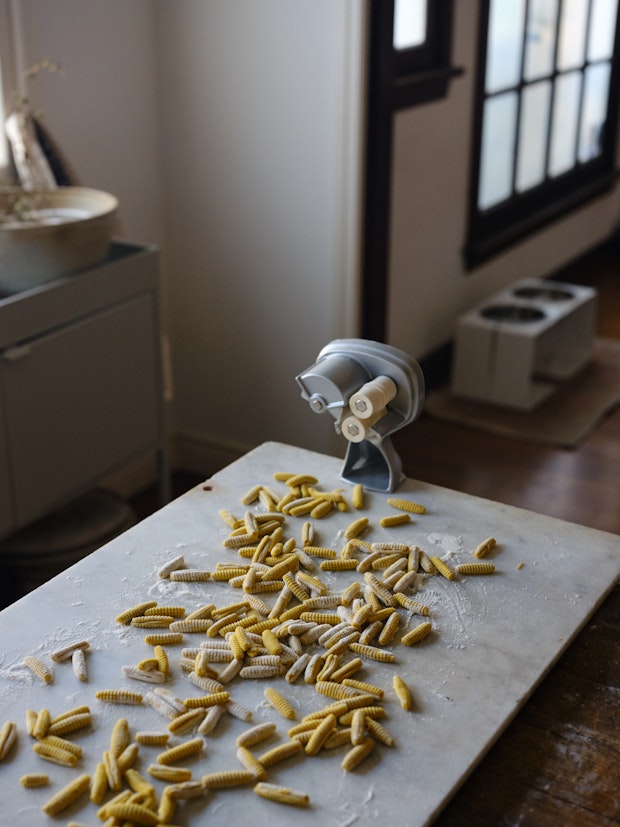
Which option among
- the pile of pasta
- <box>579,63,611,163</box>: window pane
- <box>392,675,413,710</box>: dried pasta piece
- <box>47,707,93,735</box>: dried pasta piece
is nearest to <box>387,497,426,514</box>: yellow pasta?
the pile of pasta

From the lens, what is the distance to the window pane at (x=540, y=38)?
4.29m

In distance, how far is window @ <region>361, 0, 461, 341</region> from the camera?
2.91m

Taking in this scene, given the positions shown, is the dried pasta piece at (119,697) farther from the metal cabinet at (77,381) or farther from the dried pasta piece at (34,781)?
the metal cabinet at (77,381)

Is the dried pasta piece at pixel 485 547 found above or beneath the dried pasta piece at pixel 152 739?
above

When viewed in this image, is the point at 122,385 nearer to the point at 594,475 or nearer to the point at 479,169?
the point at 594,475

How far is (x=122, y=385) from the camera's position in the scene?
2.56 metres

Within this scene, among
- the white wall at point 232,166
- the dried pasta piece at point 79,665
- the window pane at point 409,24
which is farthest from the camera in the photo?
the window pane at point 409,24

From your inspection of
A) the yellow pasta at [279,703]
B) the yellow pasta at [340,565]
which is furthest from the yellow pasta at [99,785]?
the yellow pasta at [340,565]

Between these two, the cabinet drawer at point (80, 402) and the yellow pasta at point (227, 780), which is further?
the cabinet drawer at point (80, 402)

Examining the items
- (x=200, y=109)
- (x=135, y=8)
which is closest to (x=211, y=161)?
(x=200, y=109)

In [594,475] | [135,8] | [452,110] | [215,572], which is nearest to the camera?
[215,572]

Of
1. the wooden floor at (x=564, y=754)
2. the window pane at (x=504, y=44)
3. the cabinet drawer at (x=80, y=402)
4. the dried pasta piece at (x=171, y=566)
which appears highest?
the window pane at (x=504, y=44)

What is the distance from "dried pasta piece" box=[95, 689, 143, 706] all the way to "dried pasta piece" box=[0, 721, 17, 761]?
10 centimetres

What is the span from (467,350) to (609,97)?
2093mm
